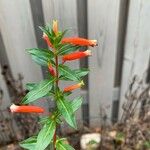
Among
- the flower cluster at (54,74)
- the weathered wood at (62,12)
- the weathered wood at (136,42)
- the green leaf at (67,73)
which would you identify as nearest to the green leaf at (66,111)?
the flower cluster at (54,74)

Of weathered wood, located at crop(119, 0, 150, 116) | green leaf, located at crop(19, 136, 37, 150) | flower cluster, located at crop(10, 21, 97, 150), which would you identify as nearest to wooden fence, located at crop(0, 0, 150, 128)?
weathered wood, located at crop(119, 0, 150, 116)

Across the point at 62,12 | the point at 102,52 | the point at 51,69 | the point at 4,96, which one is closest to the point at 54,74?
the point at 51,69

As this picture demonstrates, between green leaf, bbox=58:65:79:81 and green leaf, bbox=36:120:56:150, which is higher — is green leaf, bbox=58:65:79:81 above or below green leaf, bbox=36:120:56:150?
above

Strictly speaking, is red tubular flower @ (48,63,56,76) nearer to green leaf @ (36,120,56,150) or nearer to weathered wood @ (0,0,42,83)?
green leaf @ (36,120,56,150)

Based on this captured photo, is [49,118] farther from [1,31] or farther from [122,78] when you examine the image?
[122,78]

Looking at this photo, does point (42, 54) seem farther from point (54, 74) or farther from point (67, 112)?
point (67, 112)

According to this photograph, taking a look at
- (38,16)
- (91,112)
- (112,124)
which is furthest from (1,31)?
(112,124)

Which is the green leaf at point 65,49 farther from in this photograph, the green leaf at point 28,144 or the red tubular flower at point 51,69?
the green leaf at point 28,144
